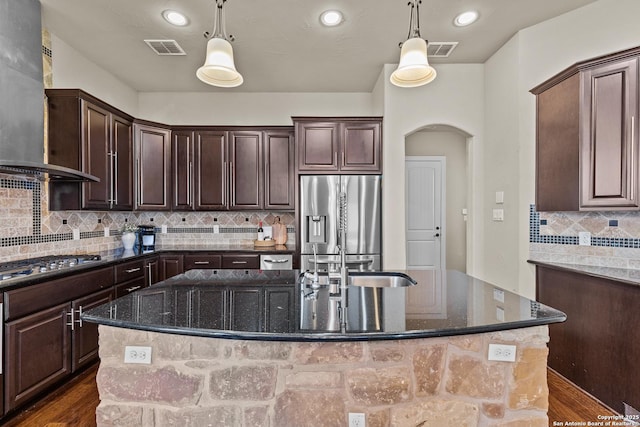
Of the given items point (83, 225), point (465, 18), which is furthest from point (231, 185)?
point (465, 18)

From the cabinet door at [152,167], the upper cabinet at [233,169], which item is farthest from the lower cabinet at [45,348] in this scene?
the upper cabinet at [233,169]

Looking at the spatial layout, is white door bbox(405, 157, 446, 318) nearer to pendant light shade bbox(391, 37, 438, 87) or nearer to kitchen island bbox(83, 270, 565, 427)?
pendant light shade bbox(391, 37, 438, 87)

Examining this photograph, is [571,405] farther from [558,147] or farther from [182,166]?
[182,166]

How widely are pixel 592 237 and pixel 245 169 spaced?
357cm

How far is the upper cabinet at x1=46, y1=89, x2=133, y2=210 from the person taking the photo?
2.88m

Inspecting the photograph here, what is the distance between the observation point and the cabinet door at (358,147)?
3768 millimetres

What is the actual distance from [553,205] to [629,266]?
669mm

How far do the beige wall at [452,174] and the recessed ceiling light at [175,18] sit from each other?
3.64 metres

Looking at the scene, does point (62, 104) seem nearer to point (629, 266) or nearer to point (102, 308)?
point (102, 308)

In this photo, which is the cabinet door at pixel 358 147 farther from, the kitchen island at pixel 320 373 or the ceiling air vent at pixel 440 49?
the kitchen island at pixel 320 373

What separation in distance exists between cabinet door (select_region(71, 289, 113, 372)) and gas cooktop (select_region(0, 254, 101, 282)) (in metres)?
0.30

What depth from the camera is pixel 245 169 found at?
407 cm

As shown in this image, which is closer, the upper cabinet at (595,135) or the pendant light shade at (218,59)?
the pendant light shade at (218,59)

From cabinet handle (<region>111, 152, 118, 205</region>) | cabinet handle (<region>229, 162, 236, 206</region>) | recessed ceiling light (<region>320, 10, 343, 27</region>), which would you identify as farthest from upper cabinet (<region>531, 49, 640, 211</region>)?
cabinet handle (<region>111, 152, 118, 205</region>)
